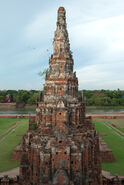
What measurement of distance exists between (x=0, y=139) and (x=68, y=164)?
21.3m

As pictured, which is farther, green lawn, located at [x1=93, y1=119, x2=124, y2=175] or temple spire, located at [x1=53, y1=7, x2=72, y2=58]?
green lawn, located at [x1=93, y1=119, x2=124, y2=175]

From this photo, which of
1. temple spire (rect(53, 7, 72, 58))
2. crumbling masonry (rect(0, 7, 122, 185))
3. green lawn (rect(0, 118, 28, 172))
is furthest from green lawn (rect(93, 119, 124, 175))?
temple spire (rect(53, 7, 72, 58))

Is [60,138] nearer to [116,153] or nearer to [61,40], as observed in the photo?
[61,40]

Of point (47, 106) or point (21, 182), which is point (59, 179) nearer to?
point (21, 182)

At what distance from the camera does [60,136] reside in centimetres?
1227

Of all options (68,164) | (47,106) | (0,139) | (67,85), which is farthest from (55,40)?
(0,139)

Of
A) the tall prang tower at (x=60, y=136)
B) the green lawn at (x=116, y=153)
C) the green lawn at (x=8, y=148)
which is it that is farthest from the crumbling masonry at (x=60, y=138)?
the green lawn at (x=8, y=148)

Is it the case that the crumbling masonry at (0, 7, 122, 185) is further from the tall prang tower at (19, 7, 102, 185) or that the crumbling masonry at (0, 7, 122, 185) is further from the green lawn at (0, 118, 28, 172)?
the green lawn at (0, 118, 28, 172)

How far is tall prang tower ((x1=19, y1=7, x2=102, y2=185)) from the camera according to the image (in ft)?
38.9

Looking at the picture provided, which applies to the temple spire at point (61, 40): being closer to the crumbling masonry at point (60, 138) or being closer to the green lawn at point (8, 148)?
the crumbling masonry at point (60, 138)

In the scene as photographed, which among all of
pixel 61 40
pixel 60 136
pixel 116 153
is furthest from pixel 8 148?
pixel 61 40

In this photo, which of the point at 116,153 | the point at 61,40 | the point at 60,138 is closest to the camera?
the point at 60,138

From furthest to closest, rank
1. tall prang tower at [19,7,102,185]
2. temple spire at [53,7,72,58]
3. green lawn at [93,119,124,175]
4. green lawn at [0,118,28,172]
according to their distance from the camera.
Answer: green lawn at [0,118,28,172], green lawn at [93,119,124,175], temple spire at [53,7,72,58], tall prang tower at [19,7,102,185]

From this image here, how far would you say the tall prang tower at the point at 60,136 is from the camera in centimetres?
1186
